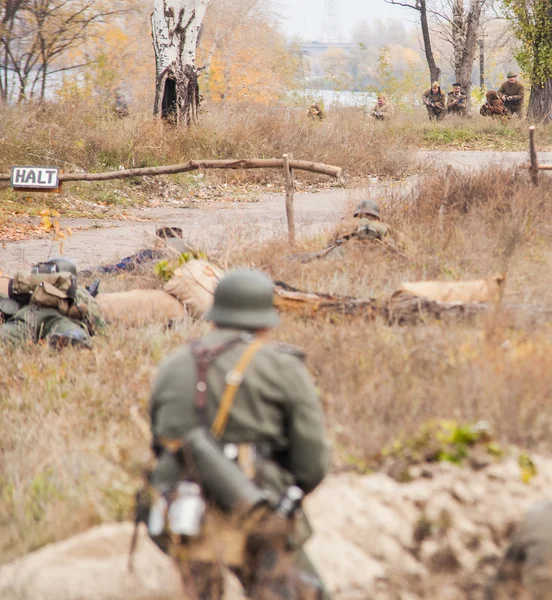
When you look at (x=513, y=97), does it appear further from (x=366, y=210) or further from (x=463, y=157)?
(x=366, y=210)

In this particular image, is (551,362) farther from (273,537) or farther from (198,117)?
(198,117)

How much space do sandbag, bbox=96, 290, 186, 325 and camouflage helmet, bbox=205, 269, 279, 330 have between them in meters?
4.44

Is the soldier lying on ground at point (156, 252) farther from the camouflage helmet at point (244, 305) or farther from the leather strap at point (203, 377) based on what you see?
the leather strap at point (203, 377)

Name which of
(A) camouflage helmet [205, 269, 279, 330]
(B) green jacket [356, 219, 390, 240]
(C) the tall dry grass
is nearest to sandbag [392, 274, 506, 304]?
(B) green jacket [356, 219, 390, 240]

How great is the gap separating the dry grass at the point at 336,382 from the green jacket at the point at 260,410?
1097mm

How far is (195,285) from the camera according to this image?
7445 mm

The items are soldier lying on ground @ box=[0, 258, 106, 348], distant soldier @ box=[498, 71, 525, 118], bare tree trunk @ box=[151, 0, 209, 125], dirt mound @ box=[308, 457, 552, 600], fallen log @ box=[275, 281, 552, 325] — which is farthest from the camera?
distant soldier @ box=[498, 71, 525, 118]

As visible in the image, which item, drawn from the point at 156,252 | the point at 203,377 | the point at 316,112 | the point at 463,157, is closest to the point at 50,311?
the point at 156,252

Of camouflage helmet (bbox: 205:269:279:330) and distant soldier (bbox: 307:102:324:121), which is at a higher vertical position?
distant soldier (bbox: 307:102:324:121)

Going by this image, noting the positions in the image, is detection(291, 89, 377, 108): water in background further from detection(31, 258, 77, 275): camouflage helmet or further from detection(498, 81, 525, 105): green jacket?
detection(31, 258, 77, 275): camouflage helmet

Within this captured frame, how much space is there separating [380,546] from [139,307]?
4.39 metres

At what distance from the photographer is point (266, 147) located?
16.5m

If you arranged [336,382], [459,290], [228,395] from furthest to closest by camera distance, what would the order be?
[459,290], [336,382], [228,395]

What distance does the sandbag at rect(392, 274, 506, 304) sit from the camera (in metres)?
6.46
